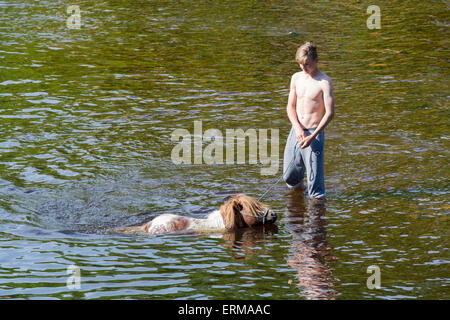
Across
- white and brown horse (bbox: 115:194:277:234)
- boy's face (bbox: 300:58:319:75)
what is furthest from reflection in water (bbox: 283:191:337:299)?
boy's face (bbox: 300:58:319:75)

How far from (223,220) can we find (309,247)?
4.51 ft

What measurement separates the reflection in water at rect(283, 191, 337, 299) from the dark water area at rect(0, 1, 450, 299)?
32 mm

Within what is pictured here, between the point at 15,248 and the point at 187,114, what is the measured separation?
6844 mm

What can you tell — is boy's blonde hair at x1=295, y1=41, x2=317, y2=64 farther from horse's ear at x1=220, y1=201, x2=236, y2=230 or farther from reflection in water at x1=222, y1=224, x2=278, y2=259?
reflection in water at x1=222, y1=224, x2=278, y2=259

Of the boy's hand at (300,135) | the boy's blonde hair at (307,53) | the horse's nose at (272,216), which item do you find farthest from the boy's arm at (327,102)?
the horse's nose at (272,216)

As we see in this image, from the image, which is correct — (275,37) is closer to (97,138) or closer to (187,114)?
(187,114)

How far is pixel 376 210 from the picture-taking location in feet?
35.0

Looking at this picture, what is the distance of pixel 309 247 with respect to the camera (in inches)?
371

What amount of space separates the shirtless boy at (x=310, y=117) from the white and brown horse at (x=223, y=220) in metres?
1.18

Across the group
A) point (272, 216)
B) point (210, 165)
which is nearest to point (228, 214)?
point (272, 216)

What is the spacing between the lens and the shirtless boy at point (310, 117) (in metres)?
10.4

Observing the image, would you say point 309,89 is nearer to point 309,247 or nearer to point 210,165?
point 309,247

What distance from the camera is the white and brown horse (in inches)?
394

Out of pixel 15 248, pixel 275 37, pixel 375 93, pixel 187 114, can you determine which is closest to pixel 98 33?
pixel 275 37
